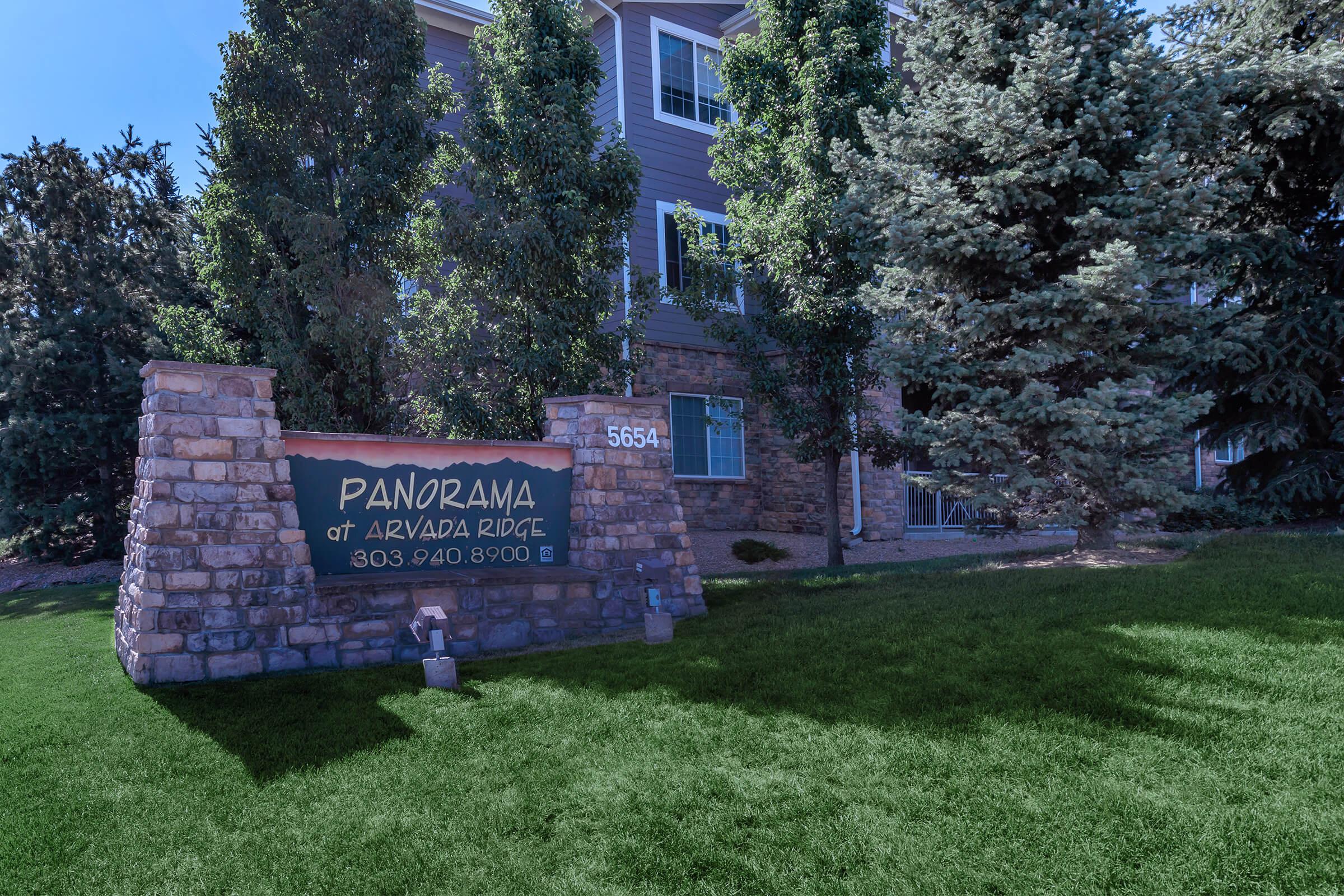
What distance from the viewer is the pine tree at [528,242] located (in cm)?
1015

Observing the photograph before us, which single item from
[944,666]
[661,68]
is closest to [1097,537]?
[944,666]

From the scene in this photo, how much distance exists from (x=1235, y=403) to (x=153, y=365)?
12882mm

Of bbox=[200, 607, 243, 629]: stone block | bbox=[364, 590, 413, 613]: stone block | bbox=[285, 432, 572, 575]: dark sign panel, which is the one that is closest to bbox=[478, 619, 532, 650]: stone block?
bbox=[285, 432, 572, 575]: dark sign panel

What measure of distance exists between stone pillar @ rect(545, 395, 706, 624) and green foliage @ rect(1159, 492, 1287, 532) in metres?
5.33

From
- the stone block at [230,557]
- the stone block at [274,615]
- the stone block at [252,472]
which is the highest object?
the stone block at [252,472]

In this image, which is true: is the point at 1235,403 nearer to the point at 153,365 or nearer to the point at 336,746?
the point at 336,746

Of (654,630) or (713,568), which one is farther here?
(713,568)

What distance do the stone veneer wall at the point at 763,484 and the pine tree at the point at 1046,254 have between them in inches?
217

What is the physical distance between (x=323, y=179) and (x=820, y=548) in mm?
9405

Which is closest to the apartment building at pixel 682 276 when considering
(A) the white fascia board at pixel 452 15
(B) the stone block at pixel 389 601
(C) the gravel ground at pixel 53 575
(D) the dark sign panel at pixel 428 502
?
(A) the white fascia board at pixel 452 15

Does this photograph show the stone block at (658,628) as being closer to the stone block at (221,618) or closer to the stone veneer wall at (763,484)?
the stone block at (221,618)

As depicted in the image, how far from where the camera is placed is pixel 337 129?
11.2 meters

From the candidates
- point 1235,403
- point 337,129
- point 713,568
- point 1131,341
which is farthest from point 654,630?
point 1235,403

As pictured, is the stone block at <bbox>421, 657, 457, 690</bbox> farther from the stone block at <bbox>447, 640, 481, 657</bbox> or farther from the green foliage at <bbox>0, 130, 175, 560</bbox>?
the green foliage at <bbox>0, 130, 175, 560</bbox>
